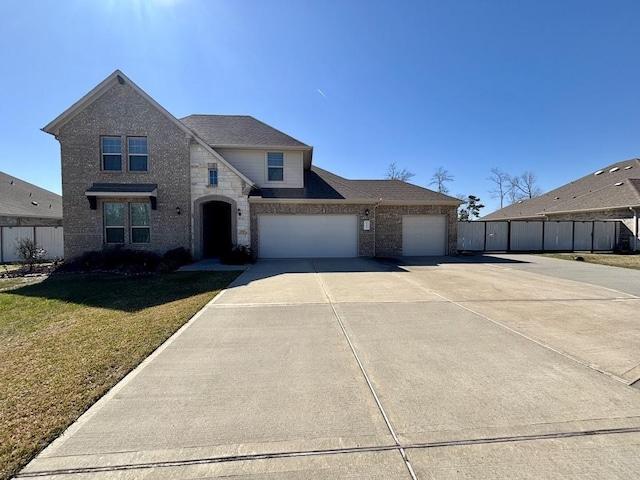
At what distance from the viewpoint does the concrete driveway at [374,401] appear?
6.99 ft

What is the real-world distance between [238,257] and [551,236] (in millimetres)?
20456

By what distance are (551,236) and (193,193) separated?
73.8 feet

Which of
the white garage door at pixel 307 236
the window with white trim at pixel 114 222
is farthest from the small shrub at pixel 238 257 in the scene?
the window with white trim at pixel 114 222

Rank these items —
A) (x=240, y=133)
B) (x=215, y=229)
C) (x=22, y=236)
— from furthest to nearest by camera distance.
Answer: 1. (x=215, y=229)
2. (x=240, y=133)
3. (x=22, y=236)

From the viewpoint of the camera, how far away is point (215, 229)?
16.8m

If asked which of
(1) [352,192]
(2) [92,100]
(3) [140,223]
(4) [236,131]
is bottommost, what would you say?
(3) [140,223]

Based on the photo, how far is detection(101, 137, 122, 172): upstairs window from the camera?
12977 mm

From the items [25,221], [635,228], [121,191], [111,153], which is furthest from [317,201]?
[635,228]

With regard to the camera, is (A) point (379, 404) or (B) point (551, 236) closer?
(A) point (379, 404)

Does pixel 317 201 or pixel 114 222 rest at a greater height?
pixel 317 201

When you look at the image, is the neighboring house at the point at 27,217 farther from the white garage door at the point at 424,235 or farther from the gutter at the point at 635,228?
the gutter at the point at 635,228

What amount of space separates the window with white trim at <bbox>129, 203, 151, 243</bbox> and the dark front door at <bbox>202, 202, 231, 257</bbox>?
93.1 inches

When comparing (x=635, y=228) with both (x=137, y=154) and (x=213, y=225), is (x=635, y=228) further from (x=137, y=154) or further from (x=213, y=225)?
(x=137, y=154)

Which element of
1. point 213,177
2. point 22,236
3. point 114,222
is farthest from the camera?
point 22,236
